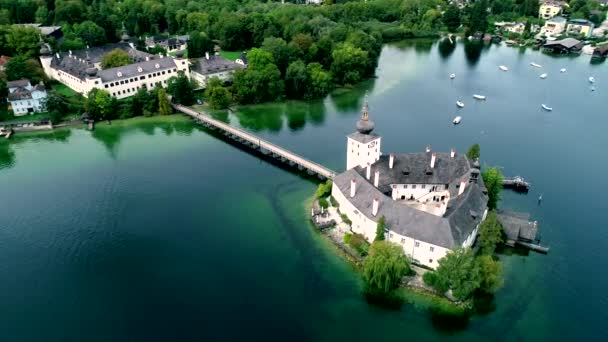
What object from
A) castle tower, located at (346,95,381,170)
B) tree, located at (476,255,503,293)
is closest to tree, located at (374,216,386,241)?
tree, located at (476,255,503,293)

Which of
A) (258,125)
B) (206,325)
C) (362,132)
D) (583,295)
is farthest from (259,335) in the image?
(258,125)

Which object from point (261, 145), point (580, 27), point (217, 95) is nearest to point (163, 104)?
point (217, 95)

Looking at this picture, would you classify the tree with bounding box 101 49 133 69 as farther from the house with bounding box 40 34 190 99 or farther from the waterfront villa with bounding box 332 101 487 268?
the waterfront villa with bounding box 332 101 487 268

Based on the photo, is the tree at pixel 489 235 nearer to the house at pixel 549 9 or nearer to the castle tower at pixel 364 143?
the castle tower at pixel 364 143

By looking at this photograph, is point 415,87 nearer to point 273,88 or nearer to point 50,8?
point 273,88

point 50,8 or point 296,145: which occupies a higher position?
point 50,8

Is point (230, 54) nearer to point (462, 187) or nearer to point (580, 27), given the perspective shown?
point (462, 187)
